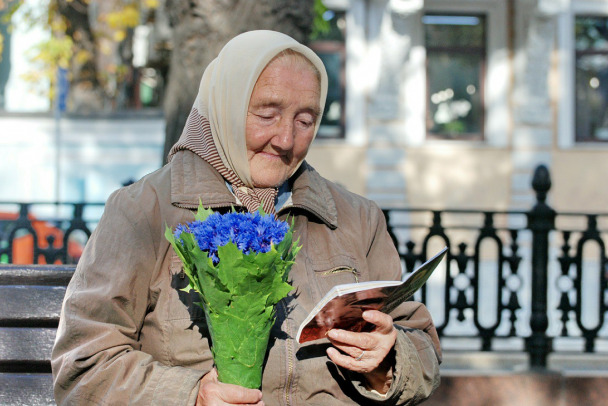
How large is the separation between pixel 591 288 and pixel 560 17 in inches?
237

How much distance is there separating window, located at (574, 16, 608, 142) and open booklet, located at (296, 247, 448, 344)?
530 inches

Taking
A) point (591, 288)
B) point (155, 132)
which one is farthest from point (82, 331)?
point (155, 132)

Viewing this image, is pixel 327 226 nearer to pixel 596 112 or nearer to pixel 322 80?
pixel 322 80

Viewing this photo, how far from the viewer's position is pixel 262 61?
2.23 m

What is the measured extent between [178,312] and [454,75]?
42.6ft

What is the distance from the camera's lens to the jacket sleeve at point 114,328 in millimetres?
2004

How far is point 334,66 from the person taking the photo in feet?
47.3

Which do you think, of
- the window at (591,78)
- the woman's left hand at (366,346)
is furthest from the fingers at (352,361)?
the window at (591,78)

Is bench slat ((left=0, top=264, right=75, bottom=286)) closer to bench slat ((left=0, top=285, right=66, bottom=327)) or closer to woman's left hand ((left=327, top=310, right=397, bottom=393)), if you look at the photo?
bench slat ((left=0, top=285, right=66, bottom=327))

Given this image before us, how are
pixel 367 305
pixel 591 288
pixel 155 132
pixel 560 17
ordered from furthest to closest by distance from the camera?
pixel 560 17
pixel 155 132
pixel 591 288
pixel 367 305

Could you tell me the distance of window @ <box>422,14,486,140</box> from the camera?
47.6ft

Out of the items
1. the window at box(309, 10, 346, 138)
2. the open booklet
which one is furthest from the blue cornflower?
the window at box(309, 10, 346, 138)

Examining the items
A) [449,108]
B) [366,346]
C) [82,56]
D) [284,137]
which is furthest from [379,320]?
[82,56]

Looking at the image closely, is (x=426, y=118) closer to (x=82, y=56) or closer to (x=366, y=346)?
(x=82, y=56)
